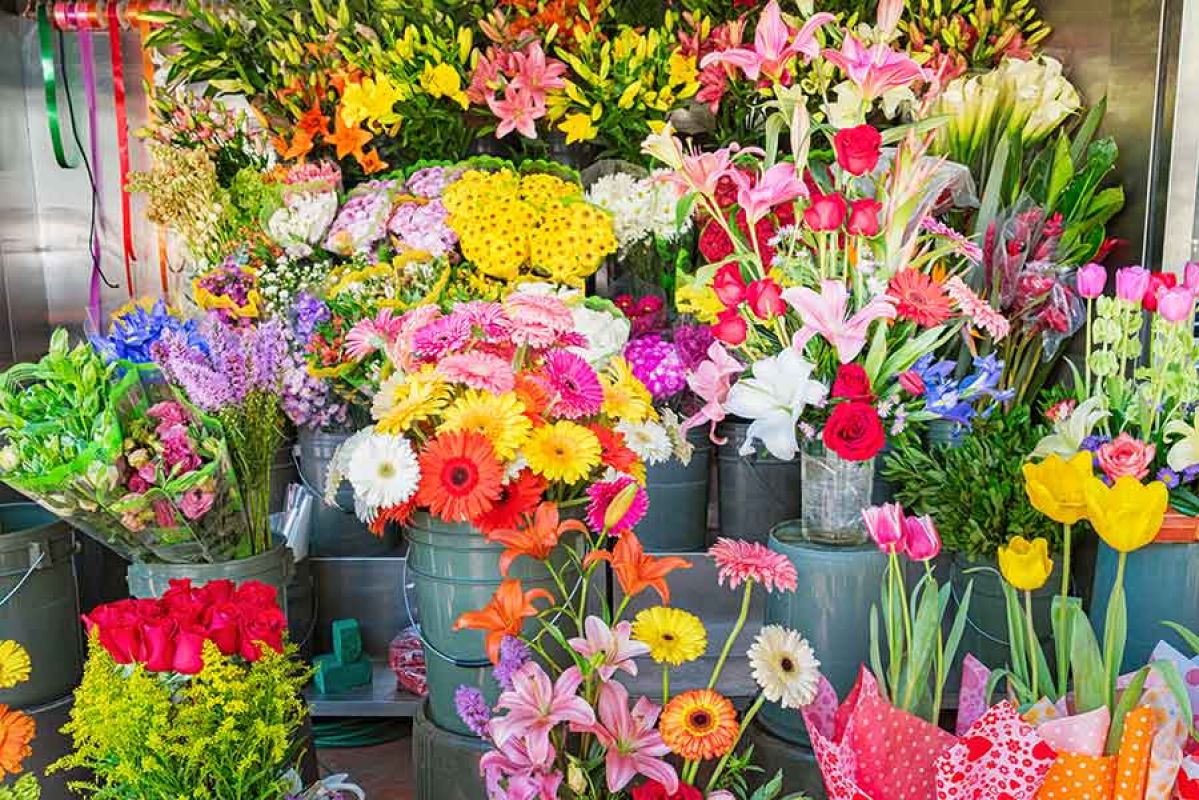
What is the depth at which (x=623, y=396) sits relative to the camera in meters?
1.36

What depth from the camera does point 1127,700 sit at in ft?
3.10

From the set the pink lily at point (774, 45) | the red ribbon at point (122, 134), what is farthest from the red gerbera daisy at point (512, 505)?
the red ribbon at point (122, 134)

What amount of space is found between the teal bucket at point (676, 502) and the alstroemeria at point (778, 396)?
74cm

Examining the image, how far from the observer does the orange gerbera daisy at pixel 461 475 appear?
116 cm

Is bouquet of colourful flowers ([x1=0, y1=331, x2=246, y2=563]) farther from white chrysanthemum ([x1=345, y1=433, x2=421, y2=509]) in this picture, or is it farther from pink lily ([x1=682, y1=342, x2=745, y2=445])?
pink lily ([x1=682, y1=342, x2=745, y2=445])

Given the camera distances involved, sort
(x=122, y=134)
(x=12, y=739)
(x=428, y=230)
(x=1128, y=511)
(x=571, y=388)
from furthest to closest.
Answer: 1. (x=122, y=134)
2. (x=428, y=230)
3. (x=571, y=388)
4. (x=12, y=739)
5. (x=1128, y=511)

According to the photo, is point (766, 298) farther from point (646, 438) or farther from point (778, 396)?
point (646, 438)

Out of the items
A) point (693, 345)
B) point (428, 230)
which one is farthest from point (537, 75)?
point (693, 345)

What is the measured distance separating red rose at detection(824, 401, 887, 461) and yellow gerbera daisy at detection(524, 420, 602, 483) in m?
0.32

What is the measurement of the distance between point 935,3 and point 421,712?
1982 mm

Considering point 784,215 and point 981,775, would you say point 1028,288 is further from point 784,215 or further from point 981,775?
point 981,775

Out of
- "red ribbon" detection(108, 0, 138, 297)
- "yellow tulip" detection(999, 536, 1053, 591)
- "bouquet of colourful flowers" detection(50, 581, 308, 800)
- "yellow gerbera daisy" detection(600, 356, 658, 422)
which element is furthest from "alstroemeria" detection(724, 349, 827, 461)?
"red ribbon" detection(108, 0, 138, 297)

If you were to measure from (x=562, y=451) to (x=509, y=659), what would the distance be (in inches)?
10.0

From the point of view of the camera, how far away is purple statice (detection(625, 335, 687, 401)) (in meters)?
2.00
